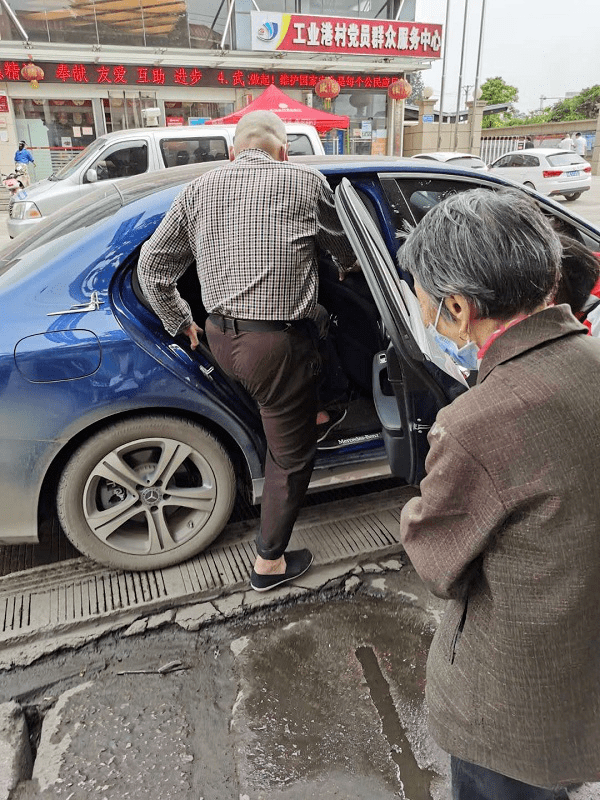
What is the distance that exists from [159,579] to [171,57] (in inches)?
690

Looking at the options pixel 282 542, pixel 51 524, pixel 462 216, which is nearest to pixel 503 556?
pixel 462 216

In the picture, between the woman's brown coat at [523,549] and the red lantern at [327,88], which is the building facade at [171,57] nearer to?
the red lantern at [327,88]

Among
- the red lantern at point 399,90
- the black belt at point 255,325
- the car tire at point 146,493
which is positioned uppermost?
the red lantern at point 399,90

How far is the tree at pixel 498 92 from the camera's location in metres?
58.5

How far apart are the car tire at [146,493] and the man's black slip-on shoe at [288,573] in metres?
0.29

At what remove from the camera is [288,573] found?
264 cm

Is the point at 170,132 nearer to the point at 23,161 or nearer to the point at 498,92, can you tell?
the point at 23,161

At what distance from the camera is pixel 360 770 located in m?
1.85

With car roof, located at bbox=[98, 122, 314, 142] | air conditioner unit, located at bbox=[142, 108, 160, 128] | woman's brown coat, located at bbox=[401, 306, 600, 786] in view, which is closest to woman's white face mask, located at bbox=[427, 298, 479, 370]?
woman's brown coat, located at bbox=[401, 306, 600, 786]

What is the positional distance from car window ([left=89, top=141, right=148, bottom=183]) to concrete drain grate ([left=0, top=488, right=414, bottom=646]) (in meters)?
7.84

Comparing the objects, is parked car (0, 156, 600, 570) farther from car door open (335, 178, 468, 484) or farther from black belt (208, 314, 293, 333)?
black belt (208, 314, 293, 333)

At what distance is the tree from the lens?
192 ft

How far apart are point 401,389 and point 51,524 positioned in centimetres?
196

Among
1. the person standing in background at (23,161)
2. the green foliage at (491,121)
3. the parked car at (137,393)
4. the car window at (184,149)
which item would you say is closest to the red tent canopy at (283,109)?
the car window at (184,149)
